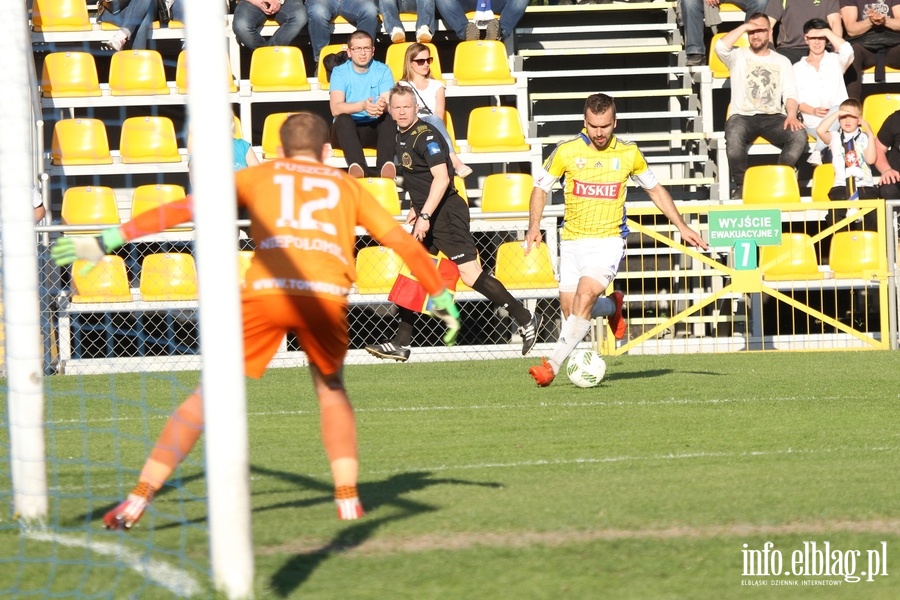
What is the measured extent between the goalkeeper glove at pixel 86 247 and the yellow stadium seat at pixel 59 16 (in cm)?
1306

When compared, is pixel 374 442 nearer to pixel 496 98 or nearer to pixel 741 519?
pixel 741 519

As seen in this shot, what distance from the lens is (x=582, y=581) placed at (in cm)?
420

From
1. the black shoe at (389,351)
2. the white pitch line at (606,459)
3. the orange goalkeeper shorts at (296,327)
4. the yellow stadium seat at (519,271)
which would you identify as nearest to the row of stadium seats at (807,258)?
the yellow stadium seat at (519,271)

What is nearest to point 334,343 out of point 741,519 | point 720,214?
point 741,519

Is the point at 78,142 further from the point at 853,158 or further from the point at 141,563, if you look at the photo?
the point at 141,563

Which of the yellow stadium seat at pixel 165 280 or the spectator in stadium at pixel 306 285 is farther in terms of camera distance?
the yellow stadium seat at pixel 165 280

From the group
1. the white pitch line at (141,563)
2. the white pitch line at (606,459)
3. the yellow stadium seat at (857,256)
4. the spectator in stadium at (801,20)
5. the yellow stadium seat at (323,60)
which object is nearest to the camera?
the white pitch line at (141,563)

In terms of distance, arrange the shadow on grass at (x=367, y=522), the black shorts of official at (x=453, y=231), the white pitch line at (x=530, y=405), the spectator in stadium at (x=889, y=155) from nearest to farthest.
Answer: the shadow on grass at (x=367, y=522), the white pitch line at (x=530, y=405), the black shorts of official at (x=453, y=231), the spectator in stadium at (x=889, y=155)

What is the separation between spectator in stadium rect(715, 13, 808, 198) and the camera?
15961mm

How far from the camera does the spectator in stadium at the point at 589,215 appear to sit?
1018 cm

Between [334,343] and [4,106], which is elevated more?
[4,106]

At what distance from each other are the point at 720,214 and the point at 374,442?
293 inches

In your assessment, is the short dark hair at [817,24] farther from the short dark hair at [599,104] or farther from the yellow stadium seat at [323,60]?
the short dark hair at [599,104]

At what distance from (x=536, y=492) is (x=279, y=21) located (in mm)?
12297
